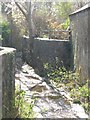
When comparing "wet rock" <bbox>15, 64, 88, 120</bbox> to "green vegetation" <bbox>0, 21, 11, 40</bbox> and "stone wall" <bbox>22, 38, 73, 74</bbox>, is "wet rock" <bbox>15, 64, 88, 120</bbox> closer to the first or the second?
"stone wall" <bbox>22, 38, 73, 74</bbox>

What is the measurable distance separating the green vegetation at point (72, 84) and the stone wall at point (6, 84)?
242 centimetres

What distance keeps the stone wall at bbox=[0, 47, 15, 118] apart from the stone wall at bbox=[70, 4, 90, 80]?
3.78 m

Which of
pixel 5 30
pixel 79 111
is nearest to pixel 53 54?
pixel 5 30

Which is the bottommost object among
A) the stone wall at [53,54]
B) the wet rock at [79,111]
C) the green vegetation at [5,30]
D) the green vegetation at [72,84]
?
the wet rock at [79,111]

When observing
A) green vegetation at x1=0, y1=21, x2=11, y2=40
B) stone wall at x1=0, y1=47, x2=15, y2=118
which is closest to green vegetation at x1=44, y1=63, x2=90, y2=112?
stone wall at x1=0, y1=47, x2=15, y2=118

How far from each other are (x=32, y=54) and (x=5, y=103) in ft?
36.6

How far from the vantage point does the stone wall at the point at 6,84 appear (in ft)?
17.9

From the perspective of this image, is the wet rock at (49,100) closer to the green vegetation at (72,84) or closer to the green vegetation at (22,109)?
the green vegetation at (72,84)

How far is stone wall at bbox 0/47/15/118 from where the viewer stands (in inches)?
215

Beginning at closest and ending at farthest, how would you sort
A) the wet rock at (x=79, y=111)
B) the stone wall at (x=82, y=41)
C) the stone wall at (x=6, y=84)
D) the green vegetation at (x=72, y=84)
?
1. the stone wall at (x=6, y=84)
2. the wet rock at (x=79, y=111)
3. the green vegetation at (x=72, y=84)
4. the stone wall at (x=82, y=41)

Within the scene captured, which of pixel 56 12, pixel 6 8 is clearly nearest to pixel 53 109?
pixel 6 8

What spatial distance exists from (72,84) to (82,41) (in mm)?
1640

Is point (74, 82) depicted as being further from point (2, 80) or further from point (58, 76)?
point (2, 80)

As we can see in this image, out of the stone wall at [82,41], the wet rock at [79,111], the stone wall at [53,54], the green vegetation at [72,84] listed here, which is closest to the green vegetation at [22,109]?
the wet rock at [79,111]
